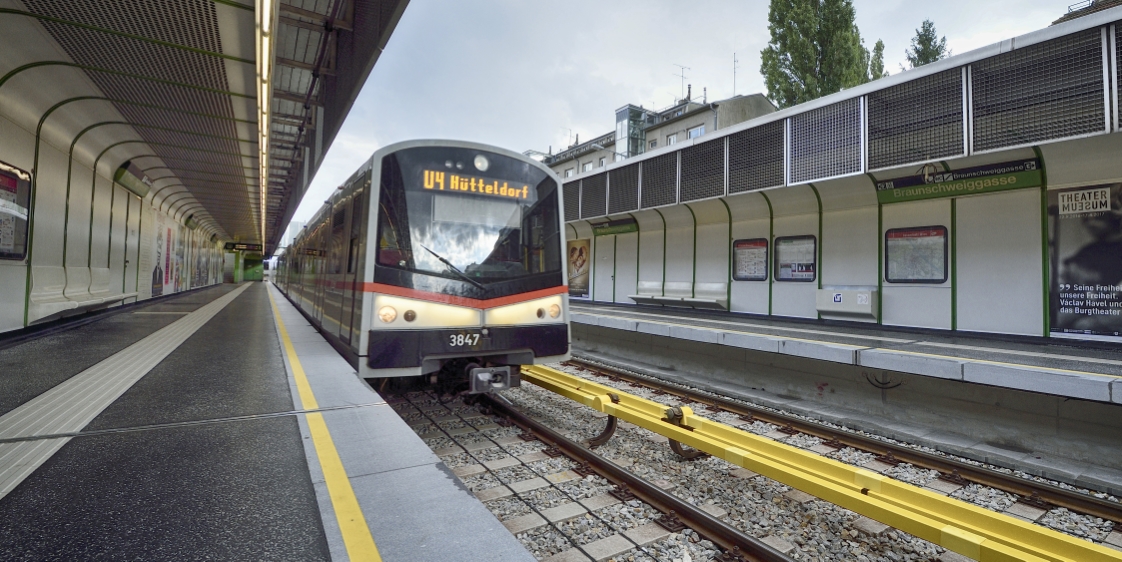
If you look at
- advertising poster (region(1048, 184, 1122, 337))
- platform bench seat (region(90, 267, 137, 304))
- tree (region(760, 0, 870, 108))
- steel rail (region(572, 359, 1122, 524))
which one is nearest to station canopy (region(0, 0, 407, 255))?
platform bench seat (region(90, 267, 137, 304))

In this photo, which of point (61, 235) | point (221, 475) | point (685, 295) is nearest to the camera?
point (221, 475)

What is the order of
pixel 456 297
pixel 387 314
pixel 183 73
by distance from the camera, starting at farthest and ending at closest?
pixel 183 73, pixel 456 297, pixel 387 314

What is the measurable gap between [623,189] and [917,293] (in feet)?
23.8

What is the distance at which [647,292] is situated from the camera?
14195 millimetres

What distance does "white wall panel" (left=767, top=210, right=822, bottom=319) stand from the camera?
1012cm

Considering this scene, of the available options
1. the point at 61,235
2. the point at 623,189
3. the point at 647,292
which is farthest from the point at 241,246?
the point at 647,292

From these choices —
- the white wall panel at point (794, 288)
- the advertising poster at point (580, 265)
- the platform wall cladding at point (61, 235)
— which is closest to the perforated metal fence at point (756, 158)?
the white wall panel at point (794, 288)

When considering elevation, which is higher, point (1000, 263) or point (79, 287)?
point (1000, 263)

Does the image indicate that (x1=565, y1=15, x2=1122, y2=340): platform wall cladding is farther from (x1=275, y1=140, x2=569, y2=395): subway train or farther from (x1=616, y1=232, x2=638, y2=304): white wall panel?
(x1=275, y1=140, x2=569, y2=395): subway train

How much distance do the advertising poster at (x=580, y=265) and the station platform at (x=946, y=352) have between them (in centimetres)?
706

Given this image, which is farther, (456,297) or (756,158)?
(756,158)

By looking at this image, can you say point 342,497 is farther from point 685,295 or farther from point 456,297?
point 685,295

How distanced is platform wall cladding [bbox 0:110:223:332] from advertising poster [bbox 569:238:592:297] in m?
12.3

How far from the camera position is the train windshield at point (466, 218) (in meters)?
4.86
